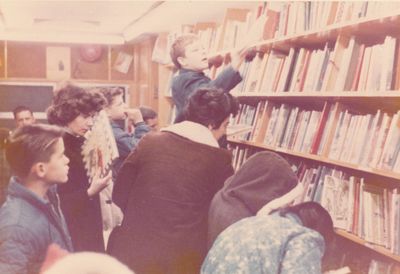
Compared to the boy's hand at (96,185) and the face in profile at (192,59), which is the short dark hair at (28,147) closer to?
the boy's hand at (96,185)

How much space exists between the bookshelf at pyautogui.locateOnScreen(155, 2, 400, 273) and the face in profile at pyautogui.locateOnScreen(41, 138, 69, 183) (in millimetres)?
1010

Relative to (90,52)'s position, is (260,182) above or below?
below

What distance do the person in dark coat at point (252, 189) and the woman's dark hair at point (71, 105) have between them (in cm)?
65

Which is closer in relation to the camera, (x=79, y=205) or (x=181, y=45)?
(x=79, y=205)

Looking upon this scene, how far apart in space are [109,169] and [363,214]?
93cm

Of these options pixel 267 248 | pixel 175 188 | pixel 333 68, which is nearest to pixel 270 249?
pixel 267 248

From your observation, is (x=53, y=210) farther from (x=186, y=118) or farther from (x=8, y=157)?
(x=186, y=118)

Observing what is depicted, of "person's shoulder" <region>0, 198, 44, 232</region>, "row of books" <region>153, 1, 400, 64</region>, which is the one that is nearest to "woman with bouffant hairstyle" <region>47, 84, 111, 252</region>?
"person's shoulder" <region>0, 198, 44, 232</region>

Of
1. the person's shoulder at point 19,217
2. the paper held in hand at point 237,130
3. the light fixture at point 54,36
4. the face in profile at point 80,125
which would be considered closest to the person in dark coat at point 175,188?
the face in profile at point 80,125

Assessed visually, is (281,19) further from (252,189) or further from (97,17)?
(97,17)

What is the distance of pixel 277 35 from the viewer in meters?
2.54

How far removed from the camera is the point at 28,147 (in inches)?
52.8

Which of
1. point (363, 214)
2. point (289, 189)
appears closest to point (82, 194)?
point (289, 189)

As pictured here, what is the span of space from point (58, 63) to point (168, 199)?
14.9ft
